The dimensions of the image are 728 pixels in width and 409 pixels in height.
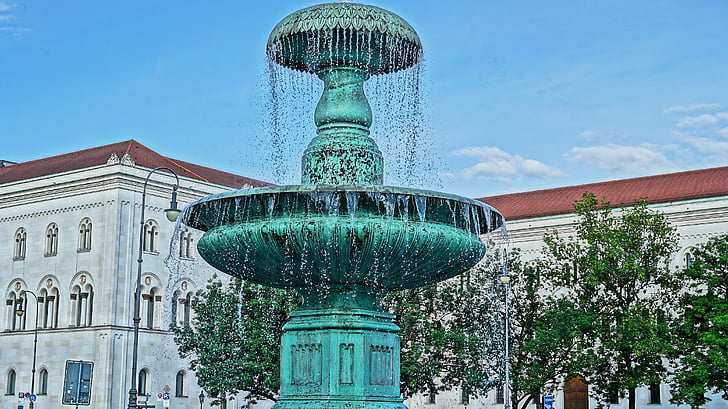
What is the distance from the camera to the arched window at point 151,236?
175 feet

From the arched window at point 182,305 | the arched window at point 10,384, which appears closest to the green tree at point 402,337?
the arched window at point 182,305

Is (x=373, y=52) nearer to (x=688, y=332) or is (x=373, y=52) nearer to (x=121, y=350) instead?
(x=688, y=332)

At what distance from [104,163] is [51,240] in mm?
5212

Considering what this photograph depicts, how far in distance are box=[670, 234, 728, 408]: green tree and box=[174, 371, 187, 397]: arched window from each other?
26.4 meters

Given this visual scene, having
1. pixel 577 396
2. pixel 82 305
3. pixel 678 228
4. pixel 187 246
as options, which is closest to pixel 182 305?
pixel 187 246

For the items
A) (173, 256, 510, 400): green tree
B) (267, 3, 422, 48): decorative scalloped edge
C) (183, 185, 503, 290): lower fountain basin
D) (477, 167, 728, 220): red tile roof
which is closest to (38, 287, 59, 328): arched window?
(173, 256, 510, 400): green tree

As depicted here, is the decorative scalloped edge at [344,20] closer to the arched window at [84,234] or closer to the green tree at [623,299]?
the green tree at [623,299]

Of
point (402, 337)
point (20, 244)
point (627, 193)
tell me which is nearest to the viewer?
point (402, 337)

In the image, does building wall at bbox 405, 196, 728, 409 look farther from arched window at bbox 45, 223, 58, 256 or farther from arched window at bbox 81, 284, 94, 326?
arched window at bbox 45, 223, 58, 256

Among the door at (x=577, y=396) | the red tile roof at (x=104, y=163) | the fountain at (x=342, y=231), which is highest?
the red tile roof at (x=104, y=163)

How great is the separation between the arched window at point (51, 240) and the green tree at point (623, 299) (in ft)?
90.9

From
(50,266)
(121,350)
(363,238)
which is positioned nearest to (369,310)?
(363,238)

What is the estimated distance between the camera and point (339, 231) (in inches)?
436

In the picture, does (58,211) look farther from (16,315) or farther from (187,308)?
(187,308)
